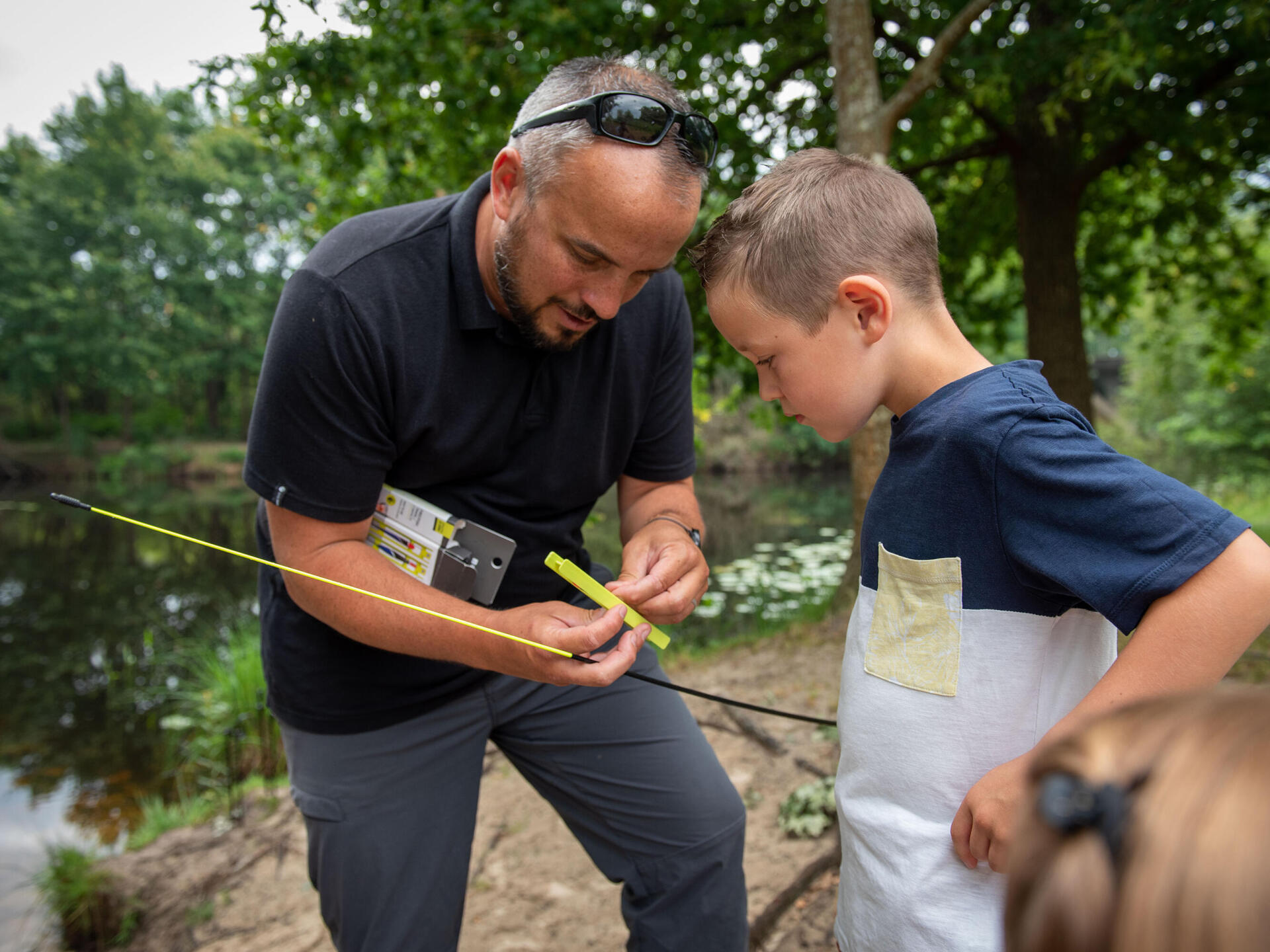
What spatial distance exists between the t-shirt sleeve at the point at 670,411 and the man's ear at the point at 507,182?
0.51 meters

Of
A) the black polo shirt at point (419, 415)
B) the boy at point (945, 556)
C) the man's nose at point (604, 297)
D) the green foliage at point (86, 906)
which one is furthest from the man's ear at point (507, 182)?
the green foliage at point (86, 906)

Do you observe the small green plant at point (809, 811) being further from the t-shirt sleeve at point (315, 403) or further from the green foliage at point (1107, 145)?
the green foliage at point (1107, 145)

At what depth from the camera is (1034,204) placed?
5574 millimetres

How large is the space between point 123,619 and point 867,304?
9.47 m

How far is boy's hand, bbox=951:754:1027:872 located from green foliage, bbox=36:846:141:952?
11.2 ft

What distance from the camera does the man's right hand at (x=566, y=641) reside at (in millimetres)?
1530

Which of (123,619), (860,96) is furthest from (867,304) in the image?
(123,619)

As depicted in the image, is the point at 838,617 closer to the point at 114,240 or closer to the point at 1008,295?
the point at 1008,295

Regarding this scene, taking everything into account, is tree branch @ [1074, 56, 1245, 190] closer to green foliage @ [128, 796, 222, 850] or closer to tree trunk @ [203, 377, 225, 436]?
green foliage @ [128, 796, 222, 850]

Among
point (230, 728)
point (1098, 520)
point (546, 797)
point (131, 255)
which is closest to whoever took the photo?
point (1098, 520)

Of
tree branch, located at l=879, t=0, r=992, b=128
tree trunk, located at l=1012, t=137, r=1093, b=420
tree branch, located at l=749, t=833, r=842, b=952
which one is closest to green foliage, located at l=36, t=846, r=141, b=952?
tree branch, located at l=749, t=833, r=842, b=952

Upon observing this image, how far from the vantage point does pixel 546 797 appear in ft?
6.86

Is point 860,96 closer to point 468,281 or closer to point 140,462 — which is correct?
point 468,281

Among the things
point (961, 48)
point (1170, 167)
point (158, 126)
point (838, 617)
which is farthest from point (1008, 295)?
point (158, 126)
